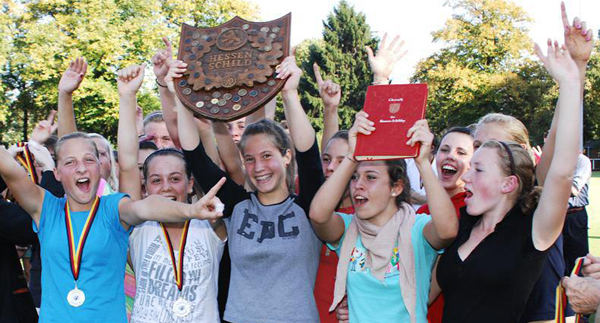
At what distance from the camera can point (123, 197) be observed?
10.9 feet

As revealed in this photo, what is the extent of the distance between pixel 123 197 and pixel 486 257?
2.24 meters

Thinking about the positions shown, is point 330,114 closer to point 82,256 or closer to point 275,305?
point 275,305

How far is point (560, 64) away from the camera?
8.88 feet

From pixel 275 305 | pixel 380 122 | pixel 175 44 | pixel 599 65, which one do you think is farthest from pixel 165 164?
pixel 599 65

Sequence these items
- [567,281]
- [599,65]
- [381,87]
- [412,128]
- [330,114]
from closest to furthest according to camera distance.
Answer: [567,281], [412,128], [381,87], [330,114], [599,65]

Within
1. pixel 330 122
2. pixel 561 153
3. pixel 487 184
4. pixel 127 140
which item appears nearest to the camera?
pixel 561 153

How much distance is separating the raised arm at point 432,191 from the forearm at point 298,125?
0.69 metres

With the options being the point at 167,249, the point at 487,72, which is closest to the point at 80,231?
the point at 167,249

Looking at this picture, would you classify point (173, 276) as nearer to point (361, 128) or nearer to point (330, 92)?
point (361, 128)

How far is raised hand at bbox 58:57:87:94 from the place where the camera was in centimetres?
413

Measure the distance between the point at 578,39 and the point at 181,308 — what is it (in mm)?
2899

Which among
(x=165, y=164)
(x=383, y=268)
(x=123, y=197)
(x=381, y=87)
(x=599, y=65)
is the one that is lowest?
(x=383, y=268)

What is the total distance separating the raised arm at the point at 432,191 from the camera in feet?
9.29

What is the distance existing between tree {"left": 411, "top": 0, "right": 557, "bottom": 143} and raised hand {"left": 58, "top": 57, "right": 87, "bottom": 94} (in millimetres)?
33872
